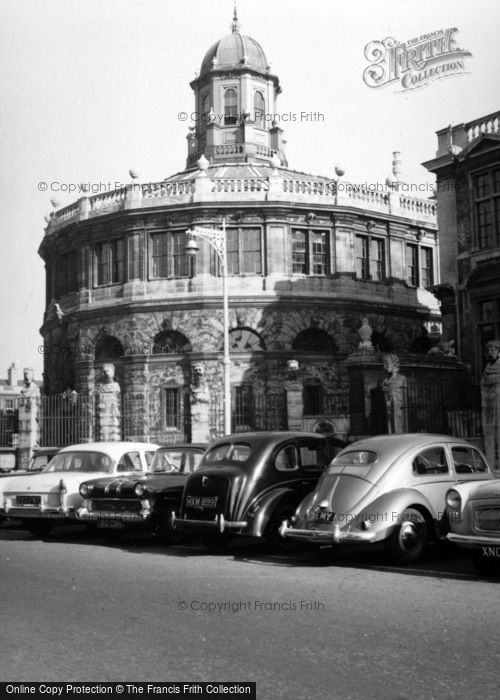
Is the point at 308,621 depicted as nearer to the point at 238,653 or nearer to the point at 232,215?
the point at 238,653

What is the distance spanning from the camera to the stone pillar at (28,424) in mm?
30469

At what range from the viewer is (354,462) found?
1168 centimetres

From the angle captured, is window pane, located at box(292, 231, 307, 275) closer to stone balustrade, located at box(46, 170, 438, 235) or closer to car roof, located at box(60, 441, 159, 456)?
stone balustrade, located at box(46, 170, 438, 235)

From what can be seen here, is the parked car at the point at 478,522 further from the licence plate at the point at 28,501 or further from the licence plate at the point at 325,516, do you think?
the licence plate at the point at 28,501

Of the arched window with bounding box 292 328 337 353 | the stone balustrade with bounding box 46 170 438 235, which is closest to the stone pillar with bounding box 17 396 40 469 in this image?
the stone balustrade with bounding box 46 170 438 235

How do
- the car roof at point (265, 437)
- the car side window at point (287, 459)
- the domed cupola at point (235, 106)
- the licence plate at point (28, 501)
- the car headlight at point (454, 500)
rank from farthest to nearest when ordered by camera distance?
the domed cupola at point (235, 106)
the licence plate at point (28, 501)
the car roof at point (265, 437)
the car side window at point (287, 459)
the car headlight at point (454, 500)

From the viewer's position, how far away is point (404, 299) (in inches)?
1571

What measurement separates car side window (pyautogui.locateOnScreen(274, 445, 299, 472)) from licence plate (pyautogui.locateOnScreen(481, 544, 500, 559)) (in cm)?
371

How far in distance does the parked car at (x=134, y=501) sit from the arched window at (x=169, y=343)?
2251 cm

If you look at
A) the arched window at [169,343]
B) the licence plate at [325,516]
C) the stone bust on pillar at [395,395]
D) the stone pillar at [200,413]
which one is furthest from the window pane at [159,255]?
the licence plate at [325,516]

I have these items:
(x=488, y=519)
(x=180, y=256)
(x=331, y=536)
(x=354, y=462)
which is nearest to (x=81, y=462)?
(x=354, y=462)

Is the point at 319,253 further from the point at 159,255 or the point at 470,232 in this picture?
the point at 470,232

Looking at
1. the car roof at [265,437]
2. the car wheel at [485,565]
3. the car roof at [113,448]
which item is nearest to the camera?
the car wheel at [485,565]

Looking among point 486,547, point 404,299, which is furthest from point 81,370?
point 486,547
